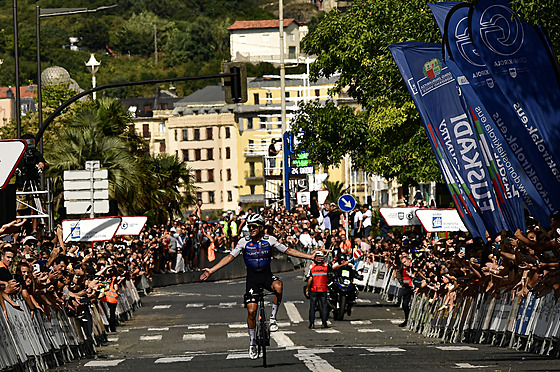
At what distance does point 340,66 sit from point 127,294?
14.5 m

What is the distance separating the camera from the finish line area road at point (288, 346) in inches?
635

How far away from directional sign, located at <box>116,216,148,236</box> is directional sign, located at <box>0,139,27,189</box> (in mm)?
20557

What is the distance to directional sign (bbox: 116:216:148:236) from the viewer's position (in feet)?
118

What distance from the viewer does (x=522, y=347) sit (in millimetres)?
18203

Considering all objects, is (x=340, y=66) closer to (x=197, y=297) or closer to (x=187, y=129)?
(x=197, y=297)

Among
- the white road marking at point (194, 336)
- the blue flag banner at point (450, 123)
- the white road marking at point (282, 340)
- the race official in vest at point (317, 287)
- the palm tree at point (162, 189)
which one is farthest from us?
the palm tree at point (162, 189)

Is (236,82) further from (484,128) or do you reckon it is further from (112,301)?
(484,128)

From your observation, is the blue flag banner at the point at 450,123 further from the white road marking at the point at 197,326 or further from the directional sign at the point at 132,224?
the directional sign at the point at 132,224

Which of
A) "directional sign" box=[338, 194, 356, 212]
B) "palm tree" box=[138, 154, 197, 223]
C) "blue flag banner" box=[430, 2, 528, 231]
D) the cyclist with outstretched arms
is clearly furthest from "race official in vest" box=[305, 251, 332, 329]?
"palm tree" box=[138, 154, 197, 223]

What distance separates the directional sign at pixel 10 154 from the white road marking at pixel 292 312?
1491 cm

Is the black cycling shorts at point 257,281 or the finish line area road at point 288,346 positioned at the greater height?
the black cycling shorts at point 257,281

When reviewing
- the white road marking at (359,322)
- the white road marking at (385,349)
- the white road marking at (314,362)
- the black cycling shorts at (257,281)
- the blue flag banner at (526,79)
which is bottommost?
the white road marking at (359,322)

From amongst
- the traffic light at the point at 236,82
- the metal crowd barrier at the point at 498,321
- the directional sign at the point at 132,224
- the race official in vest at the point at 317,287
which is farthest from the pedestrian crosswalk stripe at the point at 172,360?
the directional sign at the point at 132,224

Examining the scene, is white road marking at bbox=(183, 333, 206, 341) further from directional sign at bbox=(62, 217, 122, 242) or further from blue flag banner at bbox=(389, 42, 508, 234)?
blue flag banner at bbox=(389, 42, 508, 234)
